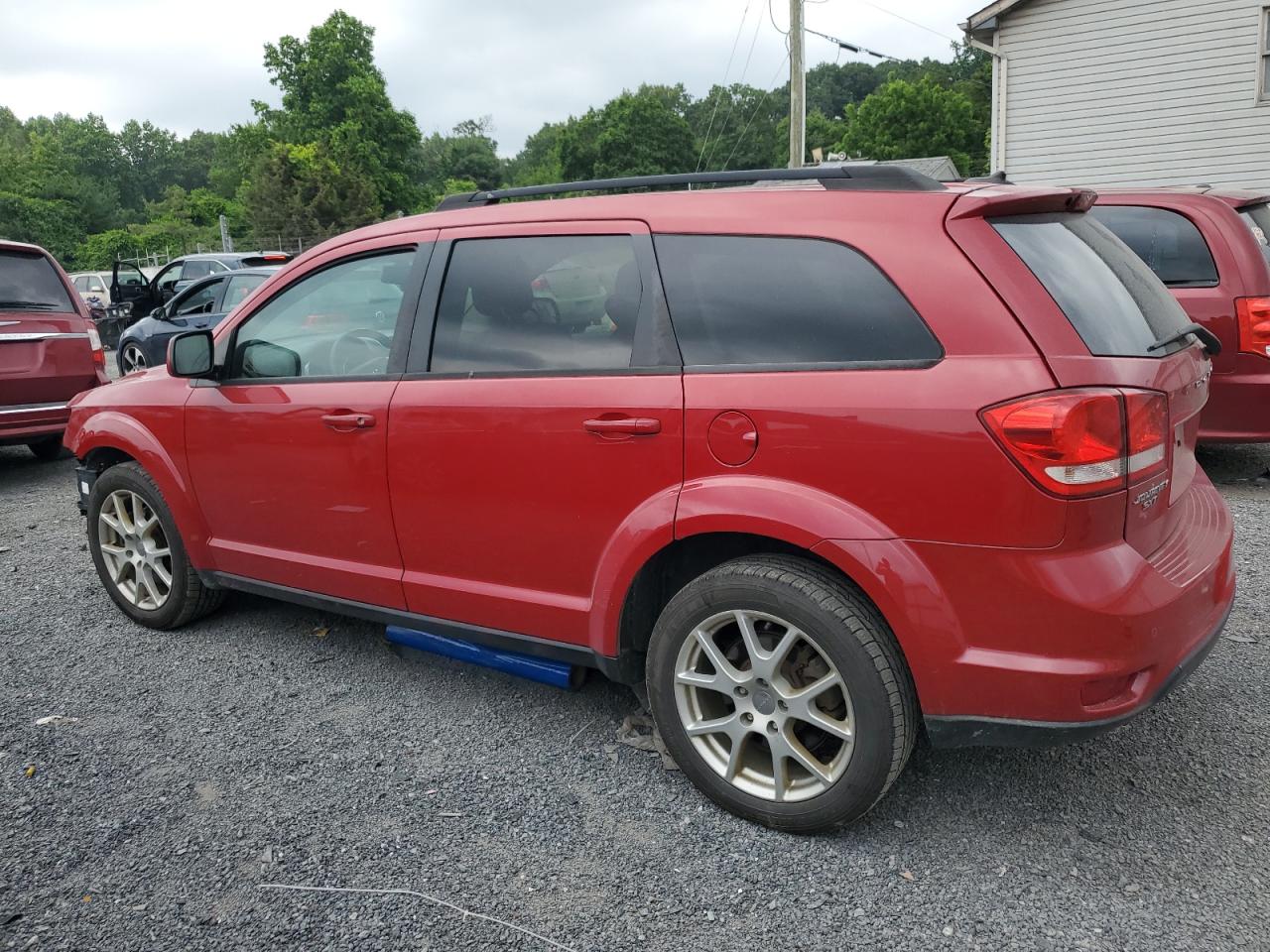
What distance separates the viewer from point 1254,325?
5582 mm

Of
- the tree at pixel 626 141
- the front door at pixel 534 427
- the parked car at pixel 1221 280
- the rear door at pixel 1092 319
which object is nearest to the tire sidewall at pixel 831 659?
the front door at pixel 534 427

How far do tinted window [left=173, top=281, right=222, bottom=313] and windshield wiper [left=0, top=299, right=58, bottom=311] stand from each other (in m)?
3.92

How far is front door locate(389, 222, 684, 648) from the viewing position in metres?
2.83

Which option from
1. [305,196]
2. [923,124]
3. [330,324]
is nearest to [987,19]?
[330,324]

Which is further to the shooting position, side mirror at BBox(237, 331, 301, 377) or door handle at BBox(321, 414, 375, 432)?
side mirror at BBox(237, 331, 301, 377)

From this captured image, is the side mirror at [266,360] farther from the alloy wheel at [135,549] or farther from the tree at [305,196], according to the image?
the tree at [305,196]

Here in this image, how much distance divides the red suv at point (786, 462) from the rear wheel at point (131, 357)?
33.4 feet

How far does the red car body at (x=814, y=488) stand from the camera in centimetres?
232

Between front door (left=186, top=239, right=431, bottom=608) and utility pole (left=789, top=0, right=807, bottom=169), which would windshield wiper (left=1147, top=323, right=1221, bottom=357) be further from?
utility pole (left=789, top=0, right=807, bottom=169)

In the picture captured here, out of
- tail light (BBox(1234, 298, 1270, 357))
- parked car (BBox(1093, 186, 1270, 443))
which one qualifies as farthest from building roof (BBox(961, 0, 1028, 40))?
tail light (BBox(1234, 298, 1270, 357))

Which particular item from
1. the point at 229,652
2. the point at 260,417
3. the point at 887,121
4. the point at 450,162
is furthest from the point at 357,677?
the point at 450,162

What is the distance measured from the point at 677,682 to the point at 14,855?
194 cm

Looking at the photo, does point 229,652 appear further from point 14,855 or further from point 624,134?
point 624,134

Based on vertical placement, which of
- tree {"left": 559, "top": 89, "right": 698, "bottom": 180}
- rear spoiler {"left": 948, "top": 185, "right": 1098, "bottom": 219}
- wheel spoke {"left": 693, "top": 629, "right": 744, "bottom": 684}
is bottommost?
wheel spoke {"left": 693, "top": 629, "right": 744, "bottom": 684}
